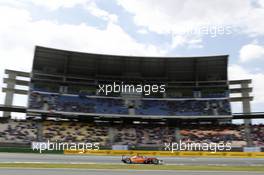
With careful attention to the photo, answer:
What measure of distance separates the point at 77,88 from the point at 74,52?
6.66 m

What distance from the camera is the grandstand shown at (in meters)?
56.3

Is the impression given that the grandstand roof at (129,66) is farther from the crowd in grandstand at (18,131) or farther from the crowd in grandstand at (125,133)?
the crowd in grandstand at (18,131)

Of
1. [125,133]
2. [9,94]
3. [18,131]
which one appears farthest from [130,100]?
[9,94]

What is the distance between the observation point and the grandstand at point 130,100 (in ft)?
185

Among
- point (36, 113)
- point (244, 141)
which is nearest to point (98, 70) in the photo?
point (36, 113)

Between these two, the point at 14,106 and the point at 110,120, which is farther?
the point at 110,120

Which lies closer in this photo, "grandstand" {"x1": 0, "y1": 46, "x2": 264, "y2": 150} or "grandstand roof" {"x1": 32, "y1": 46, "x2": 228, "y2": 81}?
"grandstand" {"x1": 0, "y1": 46, "x2": 264, "y2": 150}

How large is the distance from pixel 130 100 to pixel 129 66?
5.99 m

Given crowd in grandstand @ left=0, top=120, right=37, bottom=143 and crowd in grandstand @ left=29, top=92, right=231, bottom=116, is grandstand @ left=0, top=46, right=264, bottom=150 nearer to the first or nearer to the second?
crowd in grandstand @ left=29, top=92, right=231, bottom=116

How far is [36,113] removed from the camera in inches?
2248

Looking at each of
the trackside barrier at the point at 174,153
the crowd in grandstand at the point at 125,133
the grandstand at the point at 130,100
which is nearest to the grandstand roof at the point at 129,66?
the grandstand at the point at 130,100

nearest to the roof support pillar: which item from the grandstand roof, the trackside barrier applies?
the grandstand roof

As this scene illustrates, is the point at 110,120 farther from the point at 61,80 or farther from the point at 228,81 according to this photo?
the point at 228,81

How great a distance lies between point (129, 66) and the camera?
2426 inches
